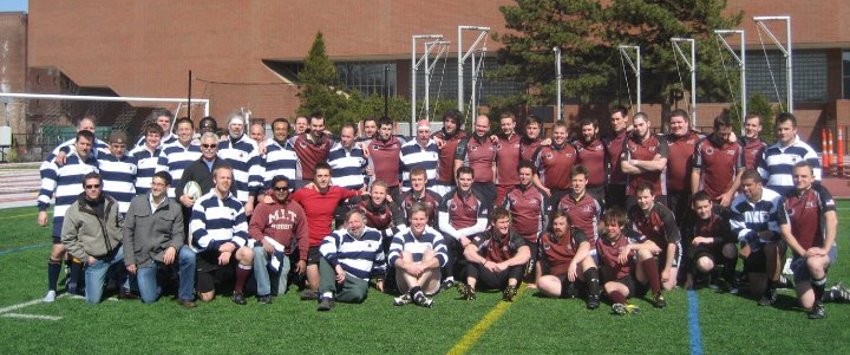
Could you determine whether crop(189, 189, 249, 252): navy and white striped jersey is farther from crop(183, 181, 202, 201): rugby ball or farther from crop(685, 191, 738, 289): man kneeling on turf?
crop(685, 191, 738, 289): man kneeling on turf

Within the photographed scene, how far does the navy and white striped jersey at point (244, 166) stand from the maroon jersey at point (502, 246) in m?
2.50

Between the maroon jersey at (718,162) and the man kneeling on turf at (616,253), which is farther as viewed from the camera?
the maroon jersey at (718,162)

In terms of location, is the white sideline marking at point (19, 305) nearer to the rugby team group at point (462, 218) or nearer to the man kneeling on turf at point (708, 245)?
the rugby team group at point (462, 218)

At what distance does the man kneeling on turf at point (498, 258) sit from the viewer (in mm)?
7801

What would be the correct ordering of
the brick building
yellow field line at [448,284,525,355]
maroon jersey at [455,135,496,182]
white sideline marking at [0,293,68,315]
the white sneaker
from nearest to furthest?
yellow field line at [448,284,525,355] → white sideline marking at [0,293,68,315] → the white sneaker → maroon jersey at [455,135,496,182] → the brick building

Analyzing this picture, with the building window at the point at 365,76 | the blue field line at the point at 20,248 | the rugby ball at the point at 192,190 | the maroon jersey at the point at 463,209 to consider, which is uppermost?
the building window at the point at 365,76

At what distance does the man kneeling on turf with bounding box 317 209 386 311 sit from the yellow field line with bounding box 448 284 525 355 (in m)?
1.34

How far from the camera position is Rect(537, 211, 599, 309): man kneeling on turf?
293 inches

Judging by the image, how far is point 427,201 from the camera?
8438 mm

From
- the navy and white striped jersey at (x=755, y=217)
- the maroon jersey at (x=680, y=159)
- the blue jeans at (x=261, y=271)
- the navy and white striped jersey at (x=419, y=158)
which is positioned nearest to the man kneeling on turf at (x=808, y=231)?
the navy and white striped jersey at (x=755, y=217)

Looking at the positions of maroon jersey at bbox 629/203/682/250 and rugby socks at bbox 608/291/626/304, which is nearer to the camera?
rugby socks at bbox 608/291/626/304

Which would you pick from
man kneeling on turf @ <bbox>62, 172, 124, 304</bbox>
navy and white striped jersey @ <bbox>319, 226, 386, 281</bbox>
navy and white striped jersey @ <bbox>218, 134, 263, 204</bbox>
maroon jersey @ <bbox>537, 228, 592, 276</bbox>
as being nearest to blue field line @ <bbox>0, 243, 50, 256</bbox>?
man kneeling on turf @ <bbox>62, 172, 124, 304</bbox>

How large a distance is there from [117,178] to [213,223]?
136 centimetres

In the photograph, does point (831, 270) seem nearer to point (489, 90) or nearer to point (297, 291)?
point (297, 291)
